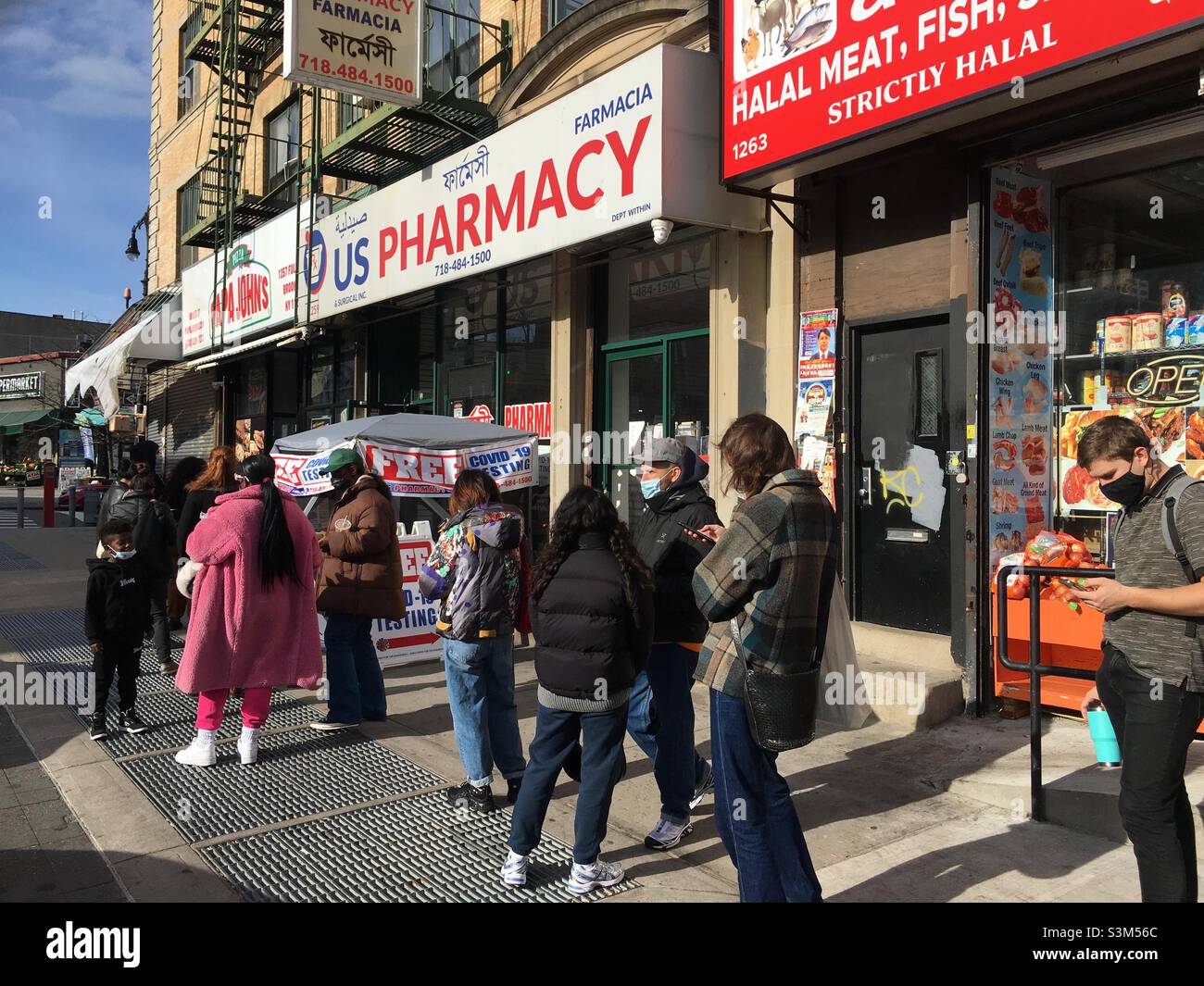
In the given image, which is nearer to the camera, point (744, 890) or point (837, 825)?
point (744, 890)

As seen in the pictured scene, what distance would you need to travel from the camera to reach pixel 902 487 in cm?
718

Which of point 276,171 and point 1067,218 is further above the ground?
point 276,171

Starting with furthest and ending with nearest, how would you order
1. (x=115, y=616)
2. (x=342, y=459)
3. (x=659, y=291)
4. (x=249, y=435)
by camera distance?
(x=249, y=435) → (x=659, y=291) → (x=342, y=459) → (x=115, y=616)

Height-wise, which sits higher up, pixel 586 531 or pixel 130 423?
pixel 130 423

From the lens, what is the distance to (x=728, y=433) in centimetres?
343

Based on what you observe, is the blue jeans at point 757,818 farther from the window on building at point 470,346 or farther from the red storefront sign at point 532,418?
the window on building at point 470,346

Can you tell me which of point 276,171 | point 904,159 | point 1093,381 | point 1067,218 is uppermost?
point 276,171

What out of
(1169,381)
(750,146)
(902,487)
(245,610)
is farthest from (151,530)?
(1169,381)

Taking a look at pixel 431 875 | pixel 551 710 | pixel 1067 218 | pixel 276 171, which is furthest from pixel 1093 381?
pixel 276 171

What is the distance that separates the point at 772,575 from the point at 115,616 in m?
4.49

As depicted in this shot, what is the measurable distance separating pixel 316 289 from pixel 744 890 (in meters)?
11.4

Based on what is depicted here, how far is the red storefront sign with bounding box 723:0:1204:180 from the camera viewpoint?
517cm

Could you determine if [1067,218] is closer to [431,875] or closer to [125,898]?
[431,875]

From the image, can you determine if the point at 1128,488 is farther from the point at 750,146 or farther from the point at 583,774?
the point at 750,146
